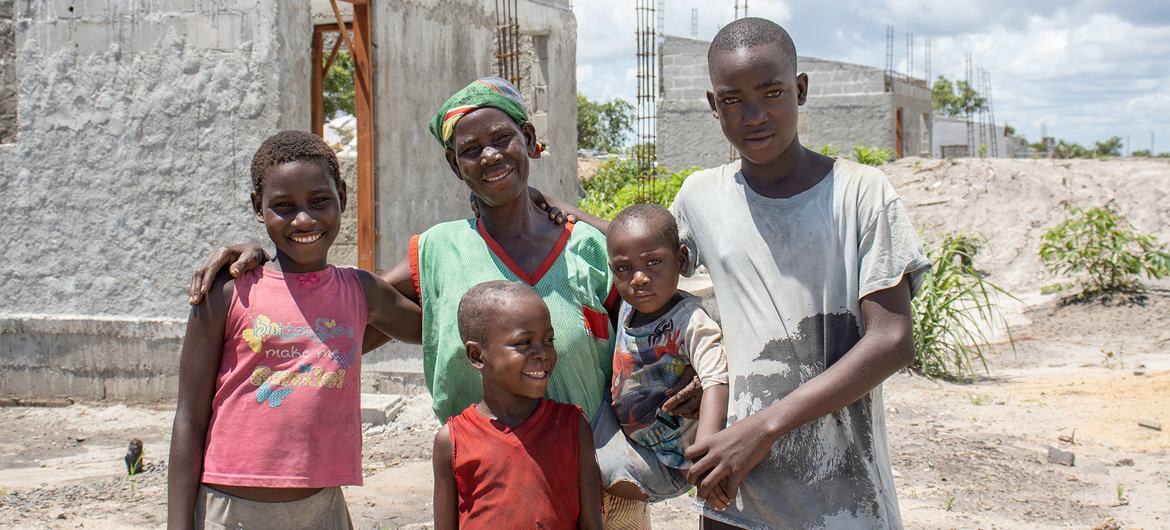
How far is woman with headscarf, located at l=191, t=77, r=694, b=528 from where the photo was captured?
7.34 feet

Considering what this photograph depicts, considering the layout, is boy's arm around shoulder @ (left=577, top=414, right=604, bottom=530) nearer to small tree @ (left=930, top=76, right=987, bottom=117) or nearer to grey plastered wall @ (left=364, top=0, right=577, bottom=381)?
grey plastered wall @ (left=364, top=0, right=577, bottom=381)

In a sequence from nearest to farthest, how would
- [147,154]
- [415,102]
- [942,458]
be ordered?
[942,458] → [147,154] → [415,102]

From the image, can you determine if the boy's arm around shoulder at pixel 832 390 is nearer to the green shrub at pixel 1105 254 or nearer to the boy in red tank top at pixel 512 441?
the boy in red tank top at pixel 512 441

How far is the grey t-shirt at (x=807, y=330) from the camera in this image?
1928mm

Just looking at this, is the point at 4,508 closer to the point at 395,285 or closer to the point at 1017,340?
the point at 395,285

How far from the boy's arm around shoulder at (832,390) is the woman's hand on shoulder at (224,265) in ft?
3.41

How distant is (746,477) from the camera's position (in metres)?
2.01

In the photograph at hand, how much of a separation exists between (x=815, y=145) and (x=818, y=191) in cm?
1582

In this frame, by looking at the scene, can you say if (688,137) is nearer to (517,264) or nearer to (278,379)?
(517,264)

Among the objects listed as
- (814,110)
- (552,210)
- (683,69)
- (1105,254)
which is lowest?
(1105,254)

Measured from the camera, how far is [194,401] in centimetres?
211

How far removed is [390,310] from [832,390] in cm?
104

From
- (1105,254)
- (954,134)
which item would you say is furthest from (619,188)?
(954,134)

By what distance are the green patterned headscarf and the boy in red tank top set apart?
15.4 inches
